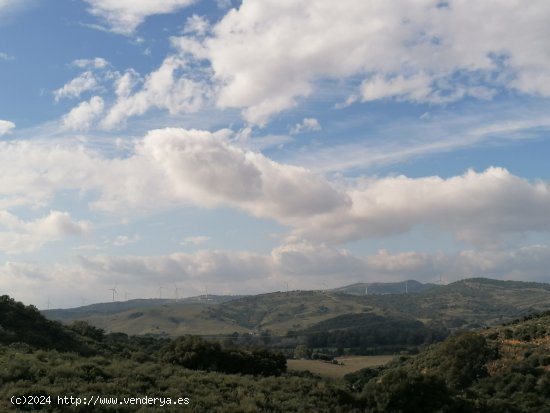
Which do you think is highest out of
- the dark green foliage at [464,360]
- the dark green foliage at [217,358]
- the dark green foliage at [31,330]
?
the dark green foliage at [31,330]

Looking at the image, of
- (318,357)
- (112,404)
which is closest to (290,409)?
(112,404)

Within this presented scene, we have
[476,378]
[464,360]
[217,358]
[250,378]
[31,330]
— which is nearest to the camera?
[250,378]

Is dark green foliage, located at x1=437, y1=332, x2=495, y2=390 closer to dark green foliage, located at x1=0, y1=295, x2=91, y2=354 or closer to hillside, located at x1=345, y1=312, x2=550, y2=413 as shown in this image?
hillside, located at x1=345, y1=312, x2=550, y2=413

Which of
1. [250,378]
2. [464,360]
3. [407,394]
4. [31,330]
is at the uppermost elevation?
[31,330]

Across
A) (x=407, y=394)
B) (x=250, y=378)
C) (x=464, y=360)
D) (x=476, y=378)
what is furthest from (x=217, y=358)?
(x=464, y=360)

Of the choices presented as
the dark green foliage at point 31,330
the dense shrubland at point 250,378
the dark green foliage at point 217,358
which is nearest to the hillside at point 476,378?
the dense shrubland at point 250,378

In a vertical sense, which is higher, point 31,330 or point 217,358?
point 31,330

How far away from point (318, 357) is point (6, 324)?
93.0 meters

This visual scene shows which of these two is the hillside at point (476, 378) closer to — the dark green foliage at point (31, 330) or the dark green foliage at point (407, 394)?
the dark green foliage at point (407, 394)

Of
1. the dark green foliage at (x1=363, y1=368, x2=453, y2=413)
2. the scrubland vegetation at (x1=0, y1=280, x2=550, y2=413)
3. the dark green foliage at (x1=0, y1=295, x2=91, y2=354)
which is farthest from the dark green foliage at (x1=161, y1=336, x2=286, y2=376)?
the dark green foliage at (x1=363, y1=368, x2=453, y2=413)

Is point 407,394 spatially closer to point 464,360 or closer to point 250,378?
point 250,378

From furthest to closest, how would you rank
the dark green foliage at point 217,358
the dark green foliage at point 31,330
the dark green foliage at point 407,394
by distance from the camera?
the dark green foliage at point 217,358
the dark green foliage at point 31,330
the dark green foliage at point 407,394

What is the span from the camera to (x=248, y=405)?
25.9 metres

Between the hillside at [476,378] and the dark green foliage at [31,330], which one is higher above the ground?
the dark green foliage at [31,330]
